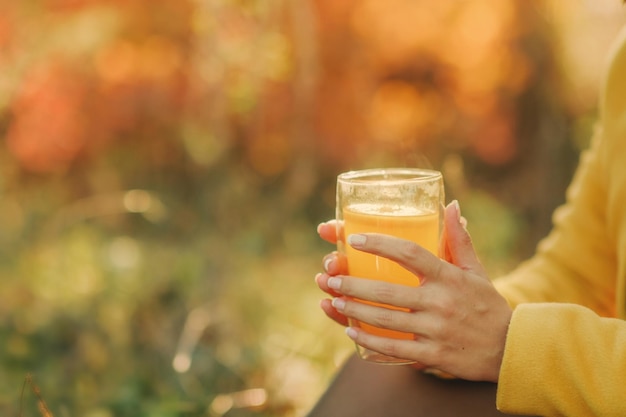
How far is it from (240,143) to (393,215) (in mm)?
6677

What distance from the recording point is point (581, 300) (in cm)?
184

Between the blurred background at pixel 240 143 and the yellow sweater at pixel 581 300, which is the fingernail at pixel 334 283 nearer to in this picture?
the yellow sweater at pixel 581 300

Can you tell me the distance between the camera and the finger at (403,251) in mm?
1150

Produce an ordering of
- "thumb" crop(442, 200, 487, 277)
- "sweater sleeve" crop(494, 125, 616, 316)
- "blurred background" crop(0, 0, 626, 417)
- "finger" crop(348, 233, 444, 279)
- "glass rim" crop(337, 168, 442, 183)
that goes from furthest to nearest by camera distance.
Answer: "blurred background" crop(0, 0, 626, 417) → "sweater sleeve" crop(494, 125, 616, 316) → "glass rim" crop(337, 168, 442, 183) → "thumb" crop(442, 200, 487, 277) → "finger" crop(348, 233, 444, 279)

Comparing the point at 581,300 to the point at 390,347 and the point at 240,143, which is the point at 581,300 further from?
the point at 240,143

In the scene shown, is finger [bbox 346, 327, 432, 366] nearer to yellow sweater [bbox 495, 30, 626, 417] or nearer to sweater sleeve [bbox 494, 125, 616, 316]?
yellow sweater [bbox 495, 30, 626, 417]

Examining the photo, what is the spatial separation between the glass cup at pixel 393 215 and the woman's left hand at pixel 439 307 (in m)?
0.06

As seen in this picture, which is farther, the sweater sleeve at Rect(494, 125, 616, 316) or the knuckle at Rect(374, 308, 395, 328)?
the sweater sleeve at Rect(494, 125, 616, 316)

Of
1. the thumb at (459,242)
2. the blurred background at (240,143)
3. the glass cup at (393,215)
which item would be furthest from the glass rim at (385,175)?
the blurred background at (240,143)

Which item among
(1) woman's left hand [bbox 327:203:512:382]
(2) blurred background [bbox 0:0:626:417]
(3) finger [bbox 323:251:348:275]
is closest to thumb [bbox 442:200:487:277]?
(1) woman's left hand [bbox 327:203:512:382]

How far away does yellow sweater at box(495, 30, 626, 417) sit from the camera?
122cm

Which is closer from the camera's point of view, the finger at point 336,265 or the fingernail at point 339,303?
the fingernail at point 339,303

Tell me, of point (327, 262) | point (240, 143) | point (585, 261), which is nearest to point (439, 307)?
point (327, 262)

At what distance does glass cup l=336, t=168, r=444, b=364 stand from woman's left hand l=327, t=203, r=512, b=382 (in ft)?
0.21
